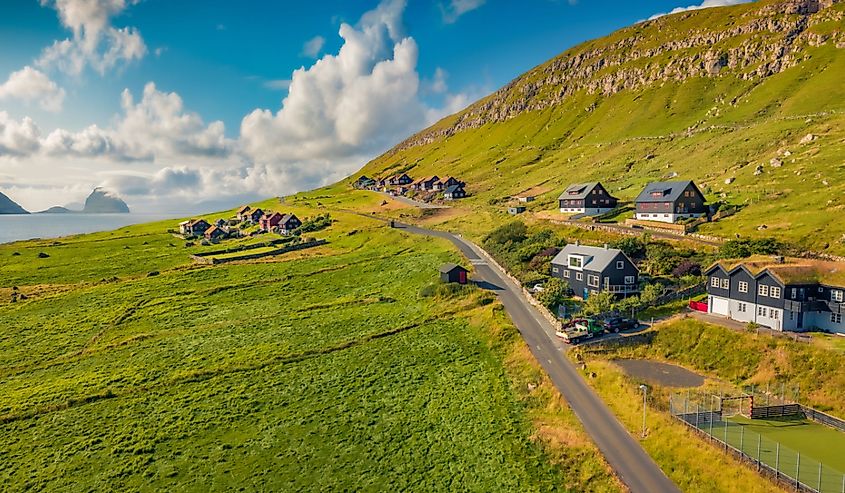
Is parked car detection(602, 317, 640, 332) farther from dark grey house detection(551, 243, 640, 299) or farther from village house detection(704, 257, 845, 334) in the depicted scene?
village house detection(704, 257, 845, 334)

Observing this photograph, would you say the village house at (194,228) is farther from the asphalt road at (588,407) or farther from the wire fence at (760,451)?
the wire fence at (760,451)

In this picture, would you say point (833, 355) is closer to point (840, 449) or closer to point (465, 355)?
point (840, 449)

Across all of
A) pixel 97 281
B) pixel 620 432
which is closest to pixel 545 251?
pixel 620 432

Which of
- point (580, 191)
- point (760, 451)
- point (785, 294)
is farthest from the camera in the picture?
point (580, 191)

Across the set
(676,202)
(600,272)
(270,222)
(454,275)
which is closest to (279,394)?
(454,275)

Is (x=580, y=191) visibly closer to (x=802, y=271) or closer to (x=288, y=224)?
(x=802, y=271)

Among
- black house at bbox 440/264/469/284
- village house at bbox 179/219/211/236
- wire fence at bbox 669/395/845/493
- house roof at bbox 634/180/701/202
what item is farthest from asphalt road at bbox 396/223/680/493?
village house at bbox 179/219/211/236

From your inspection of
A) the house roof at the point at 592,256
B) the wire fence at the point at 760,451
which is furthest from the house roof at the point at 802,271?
the wire fence at the point at 760,451
